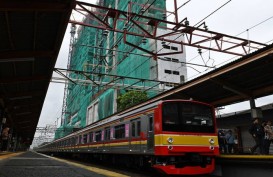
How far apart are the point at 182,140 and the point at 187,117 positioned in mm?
948

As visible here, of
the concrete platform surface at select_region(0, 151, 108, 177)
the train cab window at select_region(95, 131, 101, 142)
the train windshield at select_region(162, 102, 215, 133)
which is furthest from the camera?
the train cab window at select_region(95, 131, 101, 142)

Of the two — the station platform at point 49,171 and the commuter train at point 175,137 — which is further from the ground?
the commuter train at point 175,137

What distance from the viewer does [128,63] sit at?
52281 mm

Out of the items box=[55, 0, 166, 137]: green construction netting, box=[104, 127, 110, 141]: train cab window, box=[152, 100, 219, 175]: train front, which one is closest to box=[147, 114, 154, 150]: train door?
box=[152, 100, 219, 175]: train front

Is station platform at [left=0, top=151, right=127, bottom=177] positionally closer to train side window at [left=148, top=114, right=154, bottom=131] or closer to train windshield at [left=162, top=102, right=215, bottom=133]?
train side window at [left=148, top=114, right=154, bottom=131]

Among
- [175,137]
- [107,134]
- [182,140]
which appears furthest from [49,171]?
[107,134]

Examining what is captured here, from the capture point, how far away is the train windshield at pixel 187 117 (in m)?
9.36

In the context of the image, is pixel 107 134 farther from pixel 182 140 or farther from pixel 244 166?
pixel 244 166

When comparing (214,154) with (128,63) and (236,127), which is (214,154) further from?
(128,63)

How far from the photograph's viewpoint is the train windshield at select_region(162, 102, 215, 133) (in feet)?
30.7

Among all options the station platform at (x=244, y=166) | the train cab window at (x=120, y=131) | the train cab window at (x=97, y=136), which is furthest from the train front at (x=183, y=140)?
the train cab window at (x=97, y=136)

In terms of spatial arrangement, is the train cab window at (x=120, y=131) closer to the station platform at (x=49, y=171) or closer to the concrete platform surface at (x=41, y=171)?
the station platform at (x=49, y=171)

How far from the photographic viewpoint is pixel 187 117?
9734 millimetres

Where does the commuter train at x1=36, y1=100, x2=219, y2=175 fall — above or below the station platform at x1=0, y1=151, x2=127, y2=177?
above
